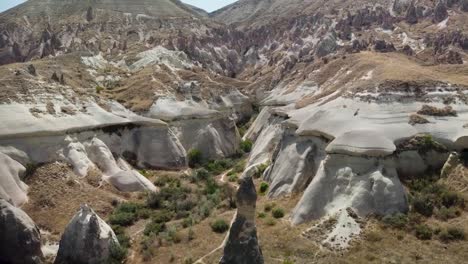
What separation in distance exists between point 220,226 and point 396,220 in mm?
11521

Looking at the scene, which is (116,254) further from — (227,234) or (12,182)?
(12,182)

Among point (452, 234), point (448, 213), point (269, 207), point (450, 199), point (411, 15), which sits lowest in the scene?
point (269, 207)

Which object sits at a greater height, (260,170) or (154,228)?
(154,228)

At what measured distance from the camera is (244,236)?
79.8 feet

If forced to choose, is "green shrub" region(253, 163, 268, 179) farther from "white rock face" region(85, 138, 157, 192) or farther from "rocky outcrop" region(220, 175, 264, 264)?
"rocky outcrop" region(220, 175, 264, 264)

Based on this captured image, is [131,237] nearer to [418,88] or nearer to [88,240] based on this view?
[88,240]

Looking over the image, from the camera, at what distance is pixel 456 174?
33.3 metres

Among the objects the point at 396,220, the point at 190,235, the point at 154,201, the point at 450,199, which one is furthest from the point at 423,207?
the point at 154,201

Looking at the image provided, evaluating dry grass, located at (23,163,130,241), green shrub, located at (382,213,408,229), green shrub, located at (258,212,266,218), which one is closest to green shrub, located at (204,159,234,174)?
dry grass, located at (23,163,130,241)

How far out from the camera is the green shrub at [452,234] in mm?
28312

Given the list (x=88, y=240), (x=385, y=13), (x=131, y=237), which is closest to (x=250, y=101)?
(x=131, y=237)

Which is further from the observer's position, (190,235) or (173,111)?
(173,111)

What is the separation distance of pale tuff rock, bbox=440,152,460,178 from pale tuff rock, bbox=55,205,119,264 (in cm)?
2333

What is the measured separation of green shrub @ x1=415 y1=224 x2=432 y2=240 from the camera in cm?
A: 2872
